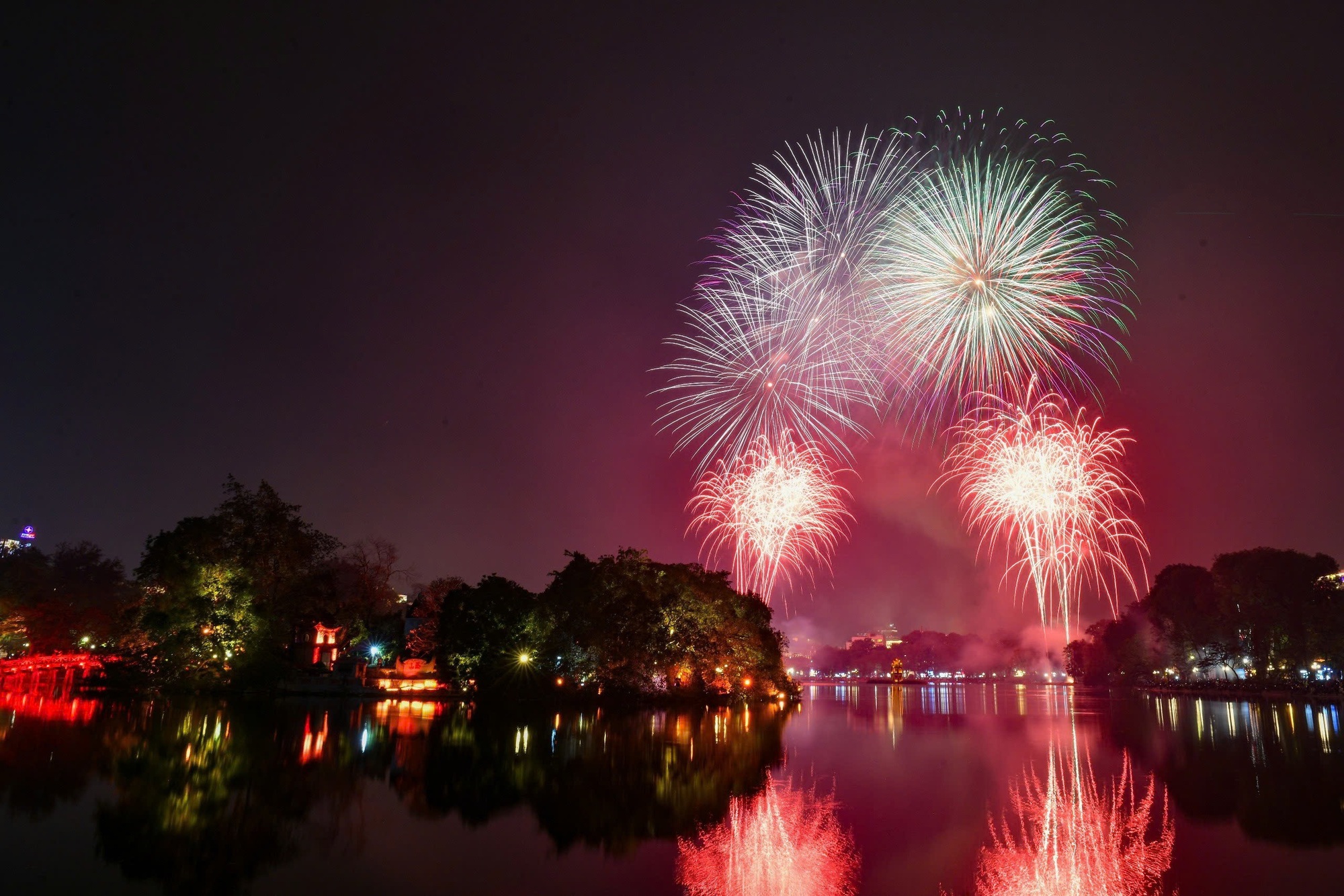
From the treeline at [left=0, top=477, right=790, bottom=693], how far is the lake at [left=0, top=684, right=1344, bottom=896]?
12.7 meters

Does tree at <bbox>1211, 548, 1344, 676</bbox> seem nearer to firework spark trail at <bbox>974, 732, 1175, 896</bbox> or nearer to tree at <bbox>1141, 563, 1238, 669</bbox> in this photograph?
tree at <bbox>1141, 563, 1238, 669</bbox>

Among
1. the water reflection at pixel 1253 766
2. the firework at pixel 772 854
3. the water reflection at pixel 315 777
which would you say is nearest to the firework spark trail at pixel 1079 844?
the water reflection at pixel 1253 766

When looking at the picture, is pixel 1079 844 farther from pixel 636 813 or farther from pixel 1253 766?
pixel 1253 766

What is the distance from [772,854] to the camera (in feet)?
34.8

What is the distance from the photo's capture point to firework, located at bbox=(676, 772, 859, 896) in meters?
9.17

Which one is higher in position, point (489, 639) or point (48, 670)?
point (489, 639)

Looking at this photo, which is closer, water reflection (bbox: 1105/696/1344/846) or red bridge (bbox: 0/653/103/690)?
water reflection (bbox: 1105/696/1344/846)

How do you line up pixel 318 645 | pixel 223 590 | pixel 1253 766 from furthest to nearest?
1. pixel 318 645
2. pixel 223 590
3. pixel 1253 766

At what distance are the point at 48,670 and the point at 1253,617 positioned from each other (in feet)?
327

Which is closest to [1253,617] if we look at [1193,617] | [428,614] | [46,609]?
[1193,617]

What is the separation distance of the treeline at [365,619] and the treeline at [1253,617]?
4064 cm

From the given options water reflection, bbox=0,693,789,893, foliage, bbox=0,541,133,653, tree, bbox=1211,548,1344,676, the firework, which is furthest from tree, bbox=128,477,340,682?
tree, bbox=1211,548,1344,676

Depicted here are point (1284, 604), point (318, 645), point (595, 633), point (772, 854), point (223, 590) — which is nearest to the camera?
point (772, 854)

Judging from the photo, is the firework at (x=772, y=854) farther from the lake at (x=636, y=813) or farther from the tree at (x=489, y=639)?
the tree at (x=489, y=639)
